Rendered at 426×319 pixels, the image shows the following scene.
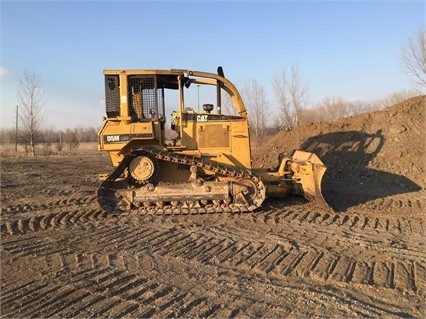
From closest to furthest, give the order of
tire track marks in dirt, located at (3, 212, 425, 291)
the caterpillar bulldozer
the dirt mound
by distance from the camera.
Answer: tire track marks in dirt, located at (3, 212, 425, 291) → the caterpillar bulldozer → the dirt mound

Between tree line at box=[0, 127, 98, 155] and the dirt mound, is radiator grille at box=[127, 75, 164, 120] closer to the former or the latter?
the dirt mound

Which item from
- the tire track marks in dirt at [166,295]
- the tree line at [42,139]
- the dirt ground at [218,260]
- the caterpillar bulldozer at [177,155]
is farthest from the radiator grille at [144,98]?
the tree line at [42,139]

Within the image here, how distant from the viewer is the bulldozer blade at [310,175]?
8.38m

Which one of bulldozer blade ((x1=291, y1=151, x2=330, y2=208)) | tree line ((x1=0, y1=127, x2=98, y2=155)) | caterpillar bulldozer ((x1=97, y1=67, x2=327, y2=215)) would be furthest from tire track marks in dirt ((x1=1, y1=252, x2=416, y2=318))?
tree line ((x1=0, y1=127, x2=98, y2=155))

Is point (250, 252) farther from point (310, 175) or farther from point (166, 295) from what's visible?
point (310, 175)

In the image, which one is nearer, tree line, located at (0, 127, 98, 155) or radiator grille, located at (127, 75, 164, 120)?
radiator grille, located at (127, 75, 164, 120)

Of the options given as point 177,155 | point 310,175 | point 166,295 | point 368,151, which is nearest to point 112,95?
point 177,155

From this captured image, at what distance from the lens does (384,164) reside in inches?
482

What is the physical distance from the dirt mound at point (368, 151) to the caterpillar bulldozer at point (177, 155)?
2549 millimetres

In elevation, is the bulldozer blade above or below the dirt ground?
above

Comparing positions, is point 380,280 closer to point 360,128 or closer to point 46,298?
point 46,298

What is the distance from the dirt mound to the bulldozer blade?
104cm

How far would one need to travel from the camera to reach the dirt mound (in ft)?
36.9

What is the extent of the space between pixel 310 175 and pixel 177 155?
2976 millimetres
